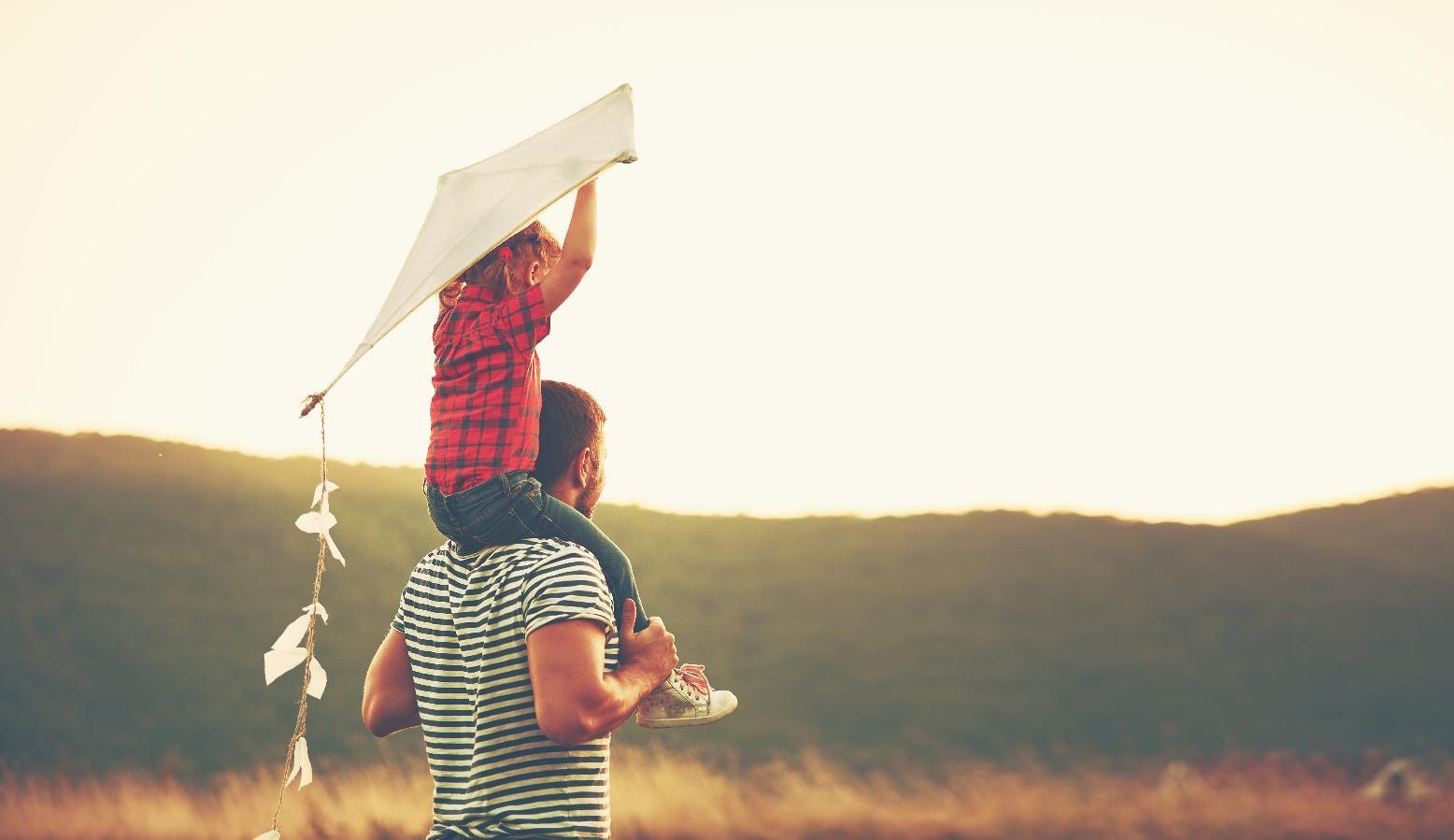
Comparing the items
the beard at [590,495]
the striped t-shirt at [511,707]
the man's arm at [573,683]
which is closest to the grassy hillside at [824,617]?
the beard at [590,495]

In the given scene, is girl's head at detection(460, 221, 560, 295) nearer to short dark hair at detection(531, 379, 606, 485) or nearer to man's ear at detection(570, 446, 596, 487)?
short dark hair at detection(531, 379, 606, 485)

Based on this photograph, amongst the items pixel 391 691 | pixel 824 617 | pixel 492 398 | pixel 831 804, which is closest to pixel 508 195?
pixel 492 398

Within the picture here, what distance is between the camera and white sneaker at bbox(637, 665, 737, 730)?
312 centimetres

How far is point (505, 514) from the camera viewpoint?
2.79m

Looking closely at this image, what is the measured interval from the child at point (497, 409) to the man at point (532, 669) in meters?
0.09

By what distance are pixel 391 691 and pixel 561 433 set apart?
0.73 metres

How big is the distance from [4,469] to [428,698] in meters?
27.6

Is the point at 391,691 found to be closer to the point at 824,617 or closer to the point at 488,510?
the point at 488,510

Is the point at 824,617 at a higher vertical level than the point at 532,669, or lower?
lower

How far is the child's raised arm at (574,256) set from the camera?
2775 millimetres

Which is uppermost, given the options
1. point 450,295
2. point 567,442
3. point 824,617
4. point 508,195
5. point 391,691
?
point 508,195

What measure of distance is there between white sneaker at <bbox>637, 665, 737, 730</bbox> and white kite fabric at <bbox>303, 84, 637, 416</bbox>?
1046mm

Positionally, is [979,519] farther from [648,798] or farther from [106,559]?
[106,559]

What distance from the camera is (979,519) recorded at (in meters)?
30.0
